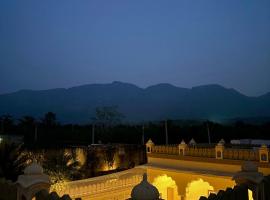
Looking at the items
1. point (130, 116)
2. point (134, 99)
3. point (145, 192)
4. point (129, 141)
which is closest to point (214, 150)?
point (145, 192)

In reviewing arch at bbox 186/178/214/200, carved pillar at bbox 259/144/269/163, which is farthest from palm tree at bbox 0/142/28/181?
carved pillar at bbox 259/144/269/163

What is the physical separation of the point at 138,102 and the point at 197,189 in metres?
104

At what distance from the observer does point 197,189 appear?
930 cm

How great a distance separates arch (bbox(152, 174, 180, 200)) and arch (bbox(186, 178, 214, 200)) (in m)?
0.67

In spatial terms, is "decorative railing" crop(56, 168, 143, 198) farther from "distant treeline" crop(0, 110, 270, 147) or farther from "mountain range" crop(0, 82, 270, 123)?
"mountain range" crop(0, 82, 270, 123)

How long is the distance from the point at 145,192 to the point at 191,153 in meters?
6.86

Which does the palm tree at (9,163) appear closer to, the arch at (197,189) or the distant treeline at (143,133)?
the arch at (197,189)

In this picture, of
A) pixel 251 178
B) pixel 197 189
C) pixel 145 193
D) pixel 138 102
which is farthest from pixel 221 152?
pixel 138 102

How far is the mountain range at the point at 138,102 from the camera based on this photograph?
94.0 metres

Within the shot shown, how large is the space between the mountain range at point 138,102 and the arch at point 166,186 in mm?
77950

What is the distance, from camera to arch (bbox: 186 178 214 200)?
29.7ft

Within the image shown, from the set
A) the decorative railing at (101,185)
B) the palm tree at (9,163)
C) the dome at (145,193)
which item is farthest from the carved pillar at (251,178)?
the palm tree at (9,163)

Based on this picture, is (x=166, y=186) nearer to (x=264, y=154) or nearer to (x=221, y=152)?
(x=221, y=152)

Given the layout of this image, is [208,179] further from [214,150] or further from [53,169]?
[53,169]
